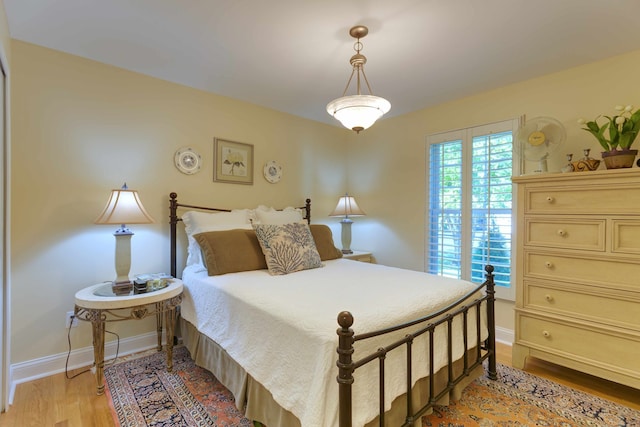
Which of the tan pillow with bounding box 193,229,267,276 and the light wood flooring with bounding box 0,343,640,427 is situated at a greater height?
the tan pillow with bounding box 193,229,267,276

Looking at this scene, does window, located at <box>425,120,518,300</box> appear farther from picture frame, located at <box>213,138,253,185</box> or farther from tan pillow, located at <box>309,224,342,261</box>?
picture frame, located at <box>213,138,253,185</box>

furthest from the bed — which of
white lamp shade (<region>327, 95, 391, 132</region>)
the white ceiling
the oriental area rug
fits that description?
the white ceiling

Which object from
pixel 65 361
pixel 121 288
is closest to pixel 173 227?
pixel 121 288

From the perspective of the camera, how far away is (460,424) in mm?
1712

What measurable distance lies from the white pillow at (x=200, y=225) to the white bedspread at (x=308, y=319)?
0.89ft

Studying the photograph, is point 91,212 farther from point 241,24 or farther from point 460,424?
point 460,424

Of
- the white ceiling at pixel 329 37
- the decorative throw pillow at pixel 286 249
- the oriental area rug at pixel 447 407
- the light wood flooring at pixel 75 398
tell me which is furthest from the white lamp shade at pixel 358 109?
the light wood flooring at pixel 75 398

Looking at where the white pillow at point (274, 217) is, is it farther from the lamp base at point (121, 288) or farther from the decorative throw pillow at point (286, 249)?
the lamp base at point (121, 288)

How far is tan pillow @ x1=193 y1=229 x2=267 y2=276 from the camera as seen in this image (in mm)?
2307

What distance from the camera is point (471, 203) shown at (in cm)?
311

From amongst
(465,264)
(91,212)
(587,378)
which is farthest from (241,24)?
(587,378)

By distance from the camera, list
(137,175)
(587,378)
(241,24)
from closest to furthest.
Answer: (241,24) < (587,378) < (137,175)

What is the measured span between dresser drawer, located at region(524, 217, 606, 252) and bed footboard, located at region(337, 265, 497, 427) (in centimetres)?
53

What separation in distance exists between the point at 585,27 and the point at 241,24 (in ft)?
7.43
